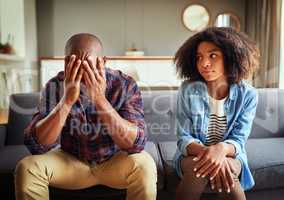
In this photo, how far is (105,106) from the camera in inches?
46.4

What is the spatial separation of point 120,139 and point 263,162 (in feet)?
2.51

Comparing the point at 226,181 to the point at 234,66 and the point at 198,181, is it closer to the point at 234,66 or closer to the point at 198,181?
the point at 198,181

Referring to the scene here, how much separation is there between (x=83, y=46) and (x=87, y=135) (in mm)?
364

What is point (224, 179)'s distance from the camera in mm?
1240

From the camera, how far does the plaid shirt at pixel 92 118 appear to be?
130 centimetres

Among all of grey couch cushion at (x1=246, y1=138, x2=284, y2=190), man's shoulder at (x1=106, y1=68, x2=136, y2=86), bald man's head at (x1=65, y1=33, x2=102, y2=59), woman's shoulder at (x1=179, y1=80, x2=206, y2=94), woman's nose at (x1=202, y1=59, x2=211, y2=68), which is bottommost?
grey couch cushion at (x1=246, y1=138, x2=284, y2=190)

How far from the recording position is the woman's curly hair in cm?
145

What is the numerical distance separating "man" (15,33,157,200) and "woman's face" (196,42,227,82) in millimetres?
330

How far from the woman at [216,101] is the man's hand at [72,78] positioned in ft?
1.70

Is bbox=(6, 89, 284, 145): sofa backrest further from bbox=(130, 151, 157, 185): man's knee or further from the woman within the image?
bbox=(130, 151, 157, 185): man's knee

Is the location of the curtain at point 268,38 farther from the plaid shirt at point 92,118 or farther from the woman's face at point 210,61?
the plaid shirt at point 92,118

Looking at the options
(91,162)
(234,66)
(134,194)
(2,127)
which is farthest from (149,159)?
(2,127)

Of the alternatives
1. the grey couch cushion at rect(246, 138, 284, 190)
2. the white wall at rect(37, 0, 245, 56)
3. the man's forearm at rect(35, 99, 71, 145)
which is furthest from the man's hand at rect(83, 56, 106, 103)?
the white wall at rect(37, 0, 245, 56)

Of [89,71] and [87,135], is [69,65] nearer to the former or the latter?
[89,71]
